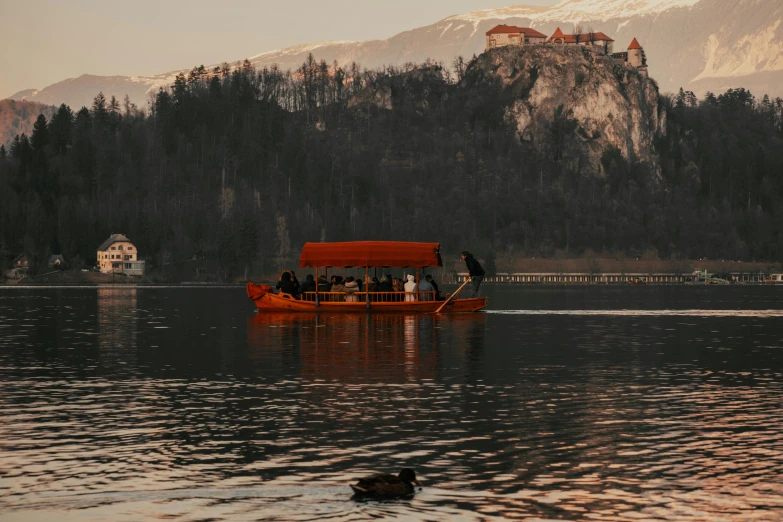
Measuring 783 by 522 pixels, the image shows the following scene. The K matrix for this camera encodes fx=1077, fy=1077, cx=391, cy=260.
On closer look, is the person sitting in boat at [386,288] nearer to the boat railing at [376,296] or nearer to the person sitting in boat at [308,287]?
the boat railing at [376,296]

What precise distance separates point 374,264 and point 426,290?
16.2ft

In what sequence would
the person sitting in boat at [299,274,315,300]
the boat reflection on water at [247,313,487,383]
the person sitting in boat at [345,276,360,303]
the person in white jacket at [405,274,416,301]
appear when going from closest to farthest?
the boat reflection on water at [247,313,487,383]
the person in white jacket at [405,274,416,301]
the person sitting in boat at [345,276,360,303]
the person sitting in boat at [299,274,315,300]

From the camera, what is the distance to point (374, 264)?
77.8 metres

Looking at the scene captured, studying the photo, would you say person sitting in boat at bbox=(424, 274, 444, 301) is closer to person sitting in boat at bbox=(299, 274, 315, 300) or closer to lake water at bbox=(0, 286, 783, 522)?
person sitting in boat at bbox=(299, 274, 315, 300)

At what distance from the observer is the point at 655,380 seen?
122 feet

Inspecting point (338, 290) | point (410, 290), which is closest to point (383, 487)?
point (410, 290)

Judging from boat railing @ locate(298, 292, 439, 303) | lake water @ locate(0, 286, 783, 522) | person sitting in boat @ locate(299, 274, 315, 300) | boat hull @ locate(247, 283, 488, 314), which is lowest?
lake water @ locate(0, 286, 783, 522)

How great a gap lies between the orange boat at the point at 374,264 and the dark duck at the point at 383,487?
192 ft

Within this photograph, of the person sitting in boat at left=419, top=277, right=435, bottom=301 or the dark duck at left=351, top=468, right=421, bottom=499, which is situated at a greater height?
the person sitting in boat at left=419, top=277, right=435, bottom=301

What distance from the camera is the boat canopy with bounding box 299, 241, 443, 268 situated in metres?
78.2

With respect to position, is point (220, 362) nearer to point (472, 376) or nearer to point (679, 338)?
point (472, 376)

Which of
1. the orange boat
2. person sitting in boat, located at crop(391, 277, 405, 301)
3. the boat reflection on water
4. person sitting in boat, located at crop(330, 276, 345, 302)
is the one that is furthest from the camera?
person sitting in boat, located at crop(391, 277, 405, 301)

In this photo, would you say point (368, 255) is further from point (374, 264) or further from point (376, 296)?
point (376, 296)

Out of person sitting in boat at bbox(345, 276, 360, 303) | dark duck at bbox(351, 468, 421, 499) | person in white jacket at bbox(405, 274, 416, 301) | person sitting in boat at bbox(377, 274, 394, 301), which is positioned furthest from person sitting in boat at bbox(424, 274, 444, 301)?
dark duck at bbox(351, 468, 421, 499)
